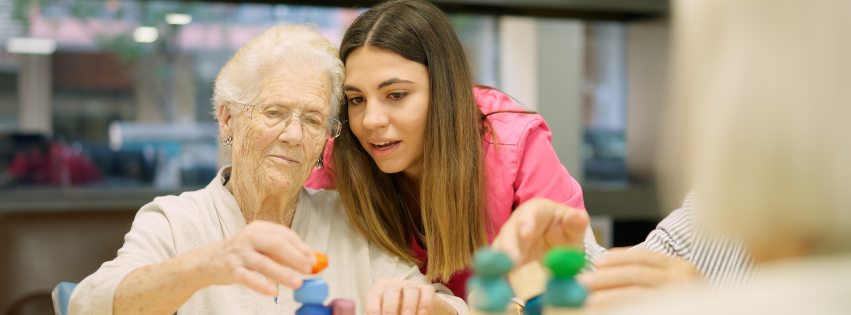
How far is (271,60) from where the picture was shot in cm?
150

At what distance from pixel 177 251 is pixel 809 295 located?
1.25 m

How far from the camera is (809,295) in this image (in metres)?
0.51

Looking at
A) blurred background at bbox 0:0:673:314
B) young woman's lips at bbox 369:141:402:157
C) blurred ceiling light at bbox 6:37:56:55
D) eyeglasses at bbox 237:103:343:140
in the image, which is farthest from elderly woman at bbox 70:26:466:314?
blurred ceiling light at bbox 6:37:56:55

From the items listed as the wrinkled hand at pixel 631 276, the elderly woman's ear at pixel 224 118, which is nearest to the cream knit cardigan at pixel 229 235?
the elderly woman's ear at pixel 224 118

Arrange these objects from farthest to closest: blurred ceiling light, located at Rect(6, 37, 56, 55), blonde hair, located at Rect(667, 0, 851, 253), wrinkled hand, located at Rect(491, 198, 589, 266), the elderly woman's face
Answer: blurred ceiling light, located at Rect(6, 37, 56, 55) → the elderly woman's face → wrinkled hand, located at Rect(491, 198, 589, 266) → blonde hair, located at Rect(667, 0, 851, 253)

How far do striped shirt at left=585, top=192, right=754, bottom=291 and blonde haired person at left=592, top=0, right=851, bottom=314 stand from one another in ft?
1.65

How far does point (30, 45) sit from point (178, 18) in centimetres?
71

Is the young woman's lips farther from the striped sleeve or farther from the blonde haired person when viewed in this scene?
the blonde haired person

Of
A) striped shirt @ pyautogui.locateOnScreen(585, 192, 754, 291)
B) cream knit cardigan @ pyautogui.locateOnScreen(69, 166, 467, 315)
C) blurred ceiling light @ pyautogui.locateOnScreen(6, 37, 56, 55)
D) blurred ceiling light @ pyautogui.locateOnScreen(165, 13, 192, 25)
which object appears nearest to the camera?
striped shirt @ pyautogui.locateOnScreen(585, 192, 754, 291)

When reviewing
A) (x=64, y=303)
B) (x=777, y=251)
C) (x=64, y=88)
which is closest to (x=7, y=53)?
(x=64, y=88)

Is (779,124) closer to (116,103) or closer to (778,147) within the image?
(778,147)

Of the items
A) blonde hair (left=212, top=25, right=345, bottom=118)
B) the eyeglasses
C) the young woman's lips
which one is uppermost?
blonde hair (left=212, top=25, right=345, bottom=118)

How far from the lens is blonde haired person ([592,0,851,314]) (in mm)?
487

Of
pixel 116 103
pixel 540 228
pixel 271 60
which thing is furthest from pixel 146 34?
pixel 540 228
